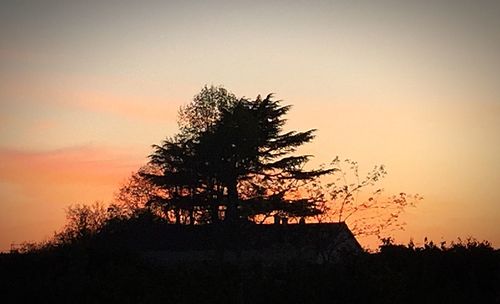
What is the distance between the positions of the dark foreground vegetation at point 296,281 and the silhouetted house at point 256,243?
4.06 ft

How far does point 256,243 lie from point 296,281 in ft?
89.5

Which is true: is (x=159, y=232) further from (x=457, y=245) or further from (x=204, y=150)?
(x=457, y=245)

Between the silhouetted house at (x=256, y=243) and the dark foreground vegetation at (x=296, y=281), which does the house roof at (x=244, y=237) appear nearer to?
the silhouetted house at (x=256, y=243)

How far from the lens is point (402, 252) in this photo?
24547mm

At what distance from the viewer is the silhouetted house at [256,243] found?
35.6 m

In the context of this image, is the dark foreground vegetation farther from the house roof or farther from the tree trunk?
the tree trunk

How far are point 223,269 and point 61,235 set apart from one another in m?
43.3

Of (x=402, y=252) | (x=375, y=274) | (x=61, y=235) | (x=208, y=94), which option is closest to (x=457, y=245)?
(x=402, y=252)

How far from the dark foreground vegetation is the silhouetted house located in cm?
124

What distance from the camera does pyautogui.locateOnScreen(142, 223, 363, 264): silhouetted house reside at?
35553 mm

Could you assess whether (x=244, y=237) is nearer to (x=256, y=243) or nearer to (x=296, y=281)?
(x=256, y=243)

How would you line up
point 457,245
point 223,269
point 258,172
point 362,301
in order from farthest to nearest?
point 258,172 → point 457,245 → point 223,269 → point 362,301

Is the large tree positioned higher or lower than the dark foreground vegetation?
higher

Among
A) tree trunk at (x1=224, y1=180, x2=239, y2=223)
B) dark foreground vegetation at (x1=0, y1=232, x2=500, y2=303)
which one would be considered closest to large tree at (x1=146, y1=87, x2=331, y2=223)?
tree trunk at (x1=224, y1=180, x2=239, y2=223)
